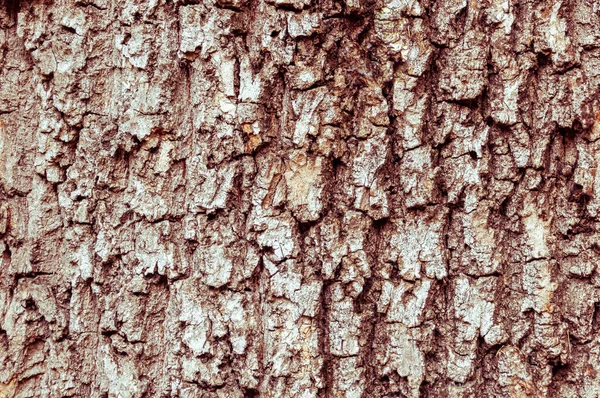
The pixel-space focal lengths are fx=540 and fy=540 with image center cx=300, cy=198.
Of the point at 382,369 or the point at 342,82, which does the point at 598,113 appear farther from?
the point at 382,369

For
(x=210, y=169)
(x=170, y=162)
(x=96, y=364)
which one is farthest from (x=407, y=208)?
(x=96, y=364)

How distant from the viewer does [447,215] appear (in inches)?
50.9

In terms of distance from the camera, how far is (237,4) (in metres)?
1.30

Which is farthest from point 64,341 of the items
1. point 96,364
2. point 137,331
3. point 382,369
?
point 382,369

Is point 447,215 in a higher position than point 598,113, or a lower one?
lower

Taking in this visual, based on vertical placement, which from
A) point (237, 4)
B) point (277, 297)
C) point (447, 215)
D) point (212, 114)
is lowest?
point (277, 297)

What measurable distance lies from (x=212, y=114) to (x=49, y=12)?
552 millimetres

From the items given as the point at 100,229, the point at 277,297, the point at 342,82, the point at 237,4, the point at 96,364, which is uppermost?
the point at 237,4

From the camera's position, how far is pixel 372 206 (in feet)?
4.25

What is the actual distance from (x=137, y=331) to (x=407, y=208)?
729 mm

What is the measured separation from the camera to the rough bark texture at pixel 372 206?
1.27 m

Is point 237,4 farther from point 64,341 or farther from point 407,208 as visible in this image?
point 64,341

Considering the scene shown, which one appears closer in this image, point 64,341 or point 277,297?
point 277,297

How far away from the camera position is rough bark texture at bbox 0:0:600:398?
4.18ft
